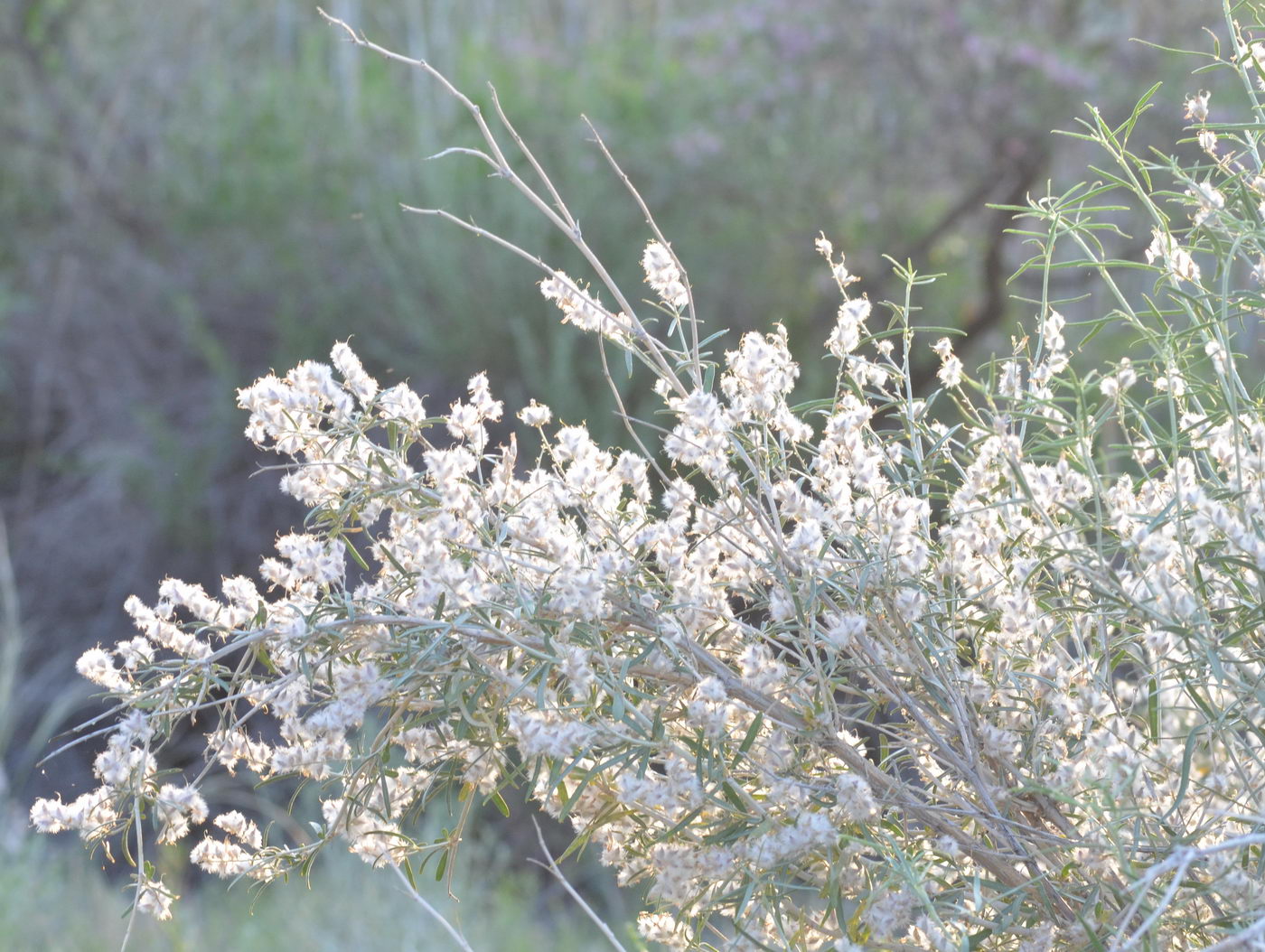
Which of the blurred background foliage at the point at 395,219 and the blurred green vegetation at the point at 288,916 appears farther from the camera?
the blurred background foliage at the point at 395,219

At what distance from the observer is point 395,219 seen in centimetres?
430

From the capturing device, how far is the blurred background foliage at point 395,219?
4.12 m

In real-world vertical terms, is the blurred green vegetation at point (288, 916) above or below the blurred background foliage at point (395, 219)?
below

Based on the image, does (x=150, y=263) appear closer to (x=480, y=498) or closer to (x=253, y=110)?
(x=253, y=110)

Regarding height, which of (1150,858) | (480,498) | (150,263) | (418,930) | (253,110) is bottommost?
(418,930)

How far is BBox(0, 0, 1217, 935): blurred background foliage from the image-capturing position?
412cm

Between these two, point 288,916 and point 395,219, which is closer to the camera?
point 288,916

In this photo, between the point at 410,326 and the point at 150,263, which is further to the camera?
the point at 150,263

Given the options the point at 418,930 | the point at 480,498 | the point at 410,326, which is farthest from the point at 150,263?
the point at 480,498

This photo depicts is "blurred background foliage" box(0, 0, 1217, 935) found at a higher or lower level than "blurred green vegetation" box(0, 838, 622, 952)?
higher

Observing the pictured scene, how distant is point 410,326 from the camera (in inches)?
160

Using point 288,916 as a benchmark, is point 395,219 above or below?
above

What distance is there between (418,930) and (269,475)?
1983 millimetres

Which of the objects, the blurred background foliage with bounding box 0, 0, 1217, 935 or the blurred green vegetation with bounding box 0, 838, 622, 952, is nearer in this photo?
the blurred green vegetation with bounding box 0, 838, 622, 952
